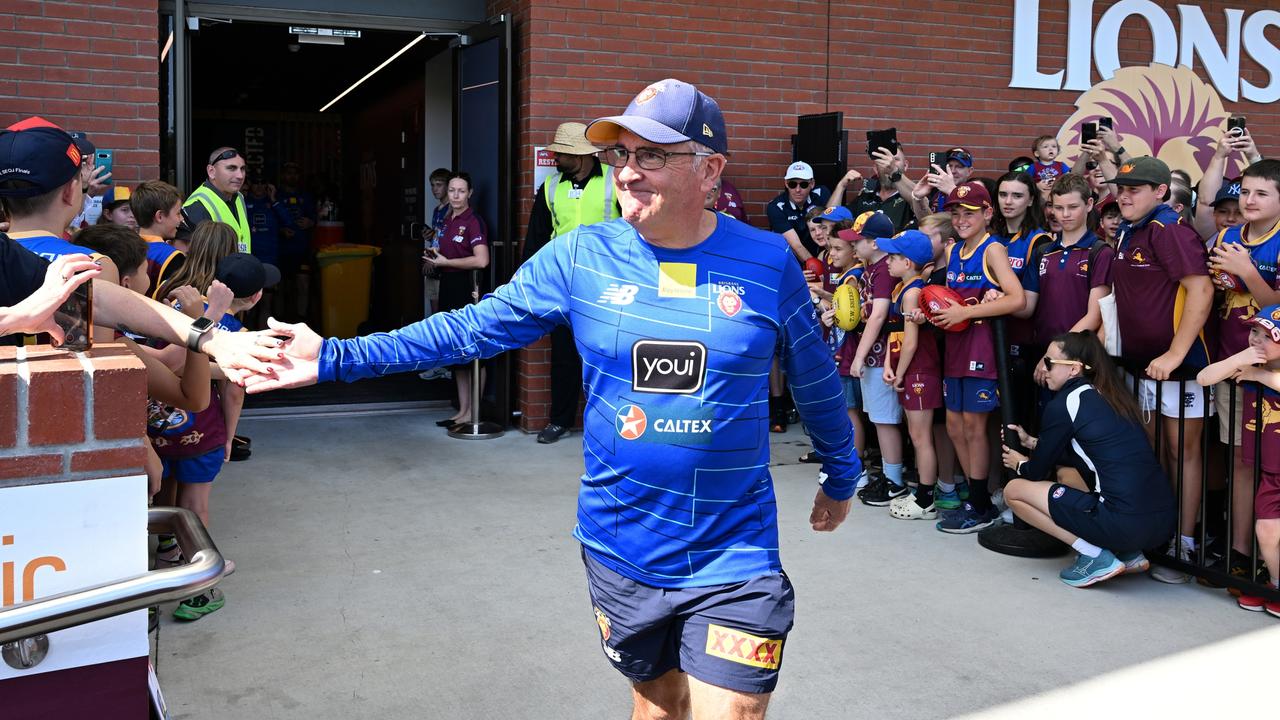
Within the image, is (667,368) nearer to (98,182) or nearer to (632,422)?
(632,422)

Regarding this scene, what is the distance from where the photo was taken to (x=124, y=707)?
192 cm

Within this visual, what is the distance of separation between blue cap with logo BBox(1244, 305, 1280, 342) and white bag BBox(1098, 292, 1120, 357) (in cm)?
92

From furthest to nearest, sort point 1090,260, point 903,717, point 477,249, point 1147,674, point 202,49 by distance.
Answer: point 202,49, point 477,249, point 1090,260, point 1147,674, point 903,717

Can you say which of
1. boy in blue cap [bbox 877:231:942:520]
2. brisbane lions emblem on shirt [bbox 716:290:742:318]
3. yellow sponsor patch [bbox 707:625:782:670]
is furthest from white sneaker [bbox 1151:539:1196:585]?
brisbane lions emblem on shirt [bbox 716:290:742:318]

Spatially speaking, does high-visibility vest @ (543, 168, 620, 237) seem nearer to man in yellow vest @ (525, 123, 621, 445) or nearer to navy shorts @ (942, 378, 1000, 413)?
man in yellow vest @ (525, 123, 621, 445)

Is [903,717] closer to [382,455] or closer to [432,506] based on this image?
[432,506]

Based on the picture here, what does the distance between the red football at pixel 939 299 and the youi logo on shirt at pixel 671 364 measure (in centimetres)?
396

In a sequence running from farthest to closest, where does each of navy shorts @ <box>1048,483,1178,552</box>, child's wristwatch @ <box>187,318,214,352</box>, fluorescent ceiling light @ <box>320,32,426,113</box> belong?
fluorescent ceiling light @ <box>320,32,426,113</box>
navy shorts @ <box>1048,483,1178,552</box>
child's wristwatch @ <box>187,318,214,352</box>

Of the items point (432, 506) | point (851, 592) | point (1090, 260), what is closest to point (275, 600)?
point (432, 506)

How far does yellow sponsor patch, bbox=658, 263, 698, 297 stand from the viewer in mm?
2666

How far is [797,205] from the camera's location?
9164 mm

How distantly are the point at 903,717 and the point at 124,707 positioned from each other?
2790mm

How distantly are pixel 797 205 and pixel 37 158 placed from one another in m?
6.83

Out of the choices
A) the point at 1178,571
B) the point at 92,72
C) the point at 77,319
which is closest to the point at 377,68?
the point at 92,72
